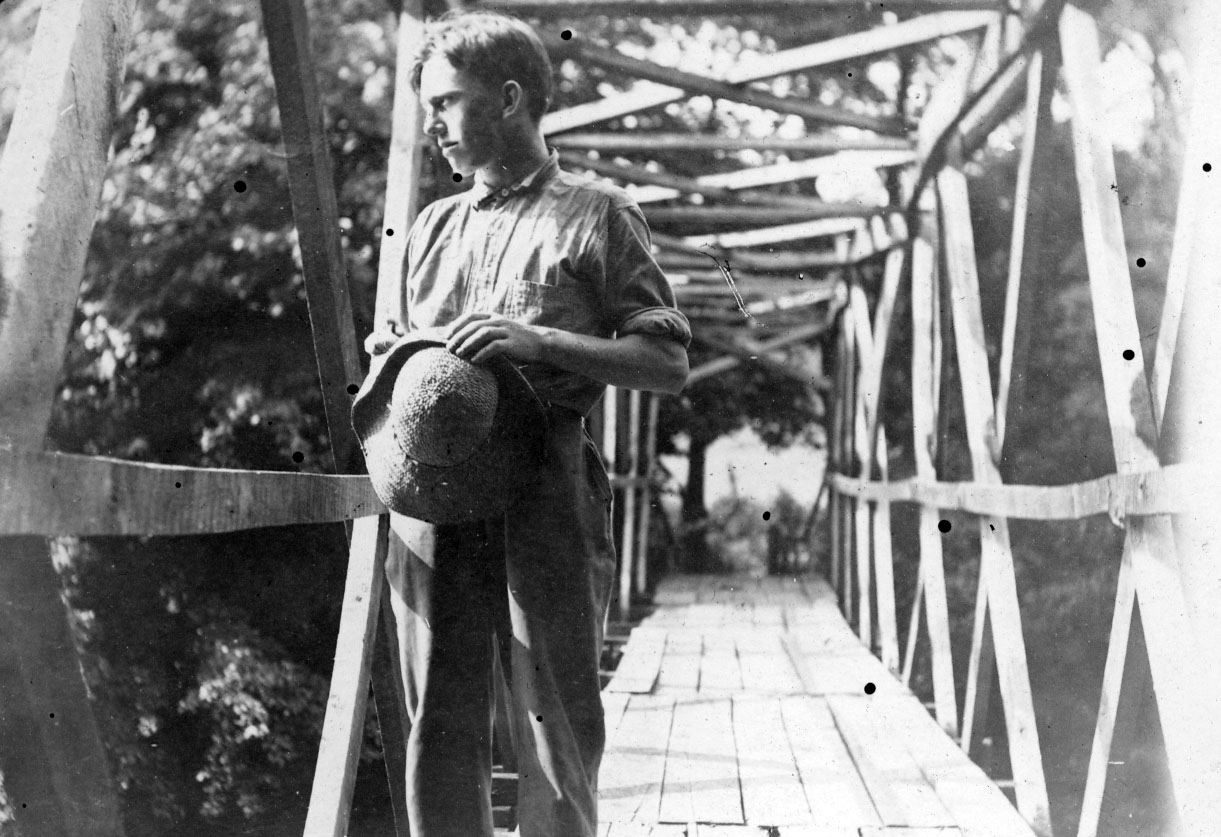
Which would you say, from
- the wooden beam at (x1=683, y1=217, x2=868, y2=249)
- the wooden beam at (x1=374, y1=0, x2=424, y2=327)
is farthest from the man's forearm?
the wooden beam at (x1=683, y1=217, x2=868, y2=249)

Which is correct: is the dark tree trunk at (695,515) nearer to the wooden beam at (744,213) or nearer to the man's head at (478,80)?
the wooden beam at (744,213)

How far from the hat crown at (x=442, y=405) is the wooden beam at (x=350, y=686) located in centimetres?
57

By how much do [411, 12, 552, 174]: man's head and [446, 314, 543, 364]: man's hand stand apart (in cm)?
33

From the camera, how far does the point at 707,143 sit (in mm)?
3707

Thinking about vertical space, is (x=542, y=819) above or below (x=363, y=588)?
below

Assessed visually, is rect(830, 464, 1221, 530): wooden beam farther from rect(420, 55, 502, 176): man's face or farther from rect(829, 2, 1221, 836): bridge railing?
rect(420, 55, 502, 176): man's face

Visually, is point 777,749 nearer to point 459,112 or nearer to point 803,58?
point 803,58

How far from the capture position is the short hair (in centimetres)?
171

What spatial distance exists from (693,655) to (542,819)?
2.90 metres

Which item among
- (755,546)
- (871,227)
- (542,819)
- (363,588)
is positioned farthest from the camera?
(755,546)

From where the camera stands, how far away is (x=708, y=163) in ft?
14.5

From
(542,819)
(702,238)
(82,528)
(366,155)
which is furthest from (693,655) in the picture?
(82,528)

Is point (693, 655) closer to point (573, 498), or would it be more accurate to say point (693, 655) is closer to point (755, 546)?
point (573, 498)

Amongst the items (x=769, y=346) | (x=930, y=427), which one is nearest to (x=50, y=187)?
(x=930, y=427)
